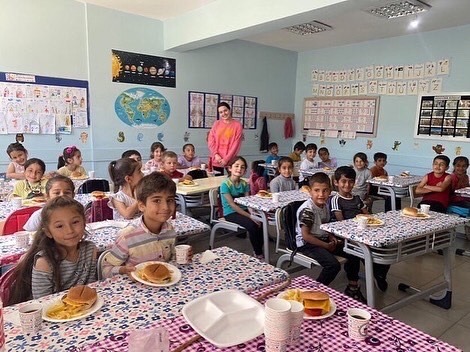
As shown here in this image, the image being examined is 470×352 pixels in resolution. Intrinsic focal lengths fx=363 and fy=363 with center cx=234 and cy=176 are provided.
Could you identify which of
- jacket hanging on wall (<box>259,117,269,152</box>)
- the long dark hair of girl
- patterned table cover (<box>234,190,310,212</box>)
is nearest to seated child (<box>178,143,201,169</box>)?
jacket hanging on wall (<box>259,117,269,152</box>)

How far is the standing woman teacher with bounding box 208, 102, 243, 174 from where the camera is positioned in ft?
17.4

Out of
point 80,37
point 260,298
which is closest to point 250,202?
Answer: point 260,298

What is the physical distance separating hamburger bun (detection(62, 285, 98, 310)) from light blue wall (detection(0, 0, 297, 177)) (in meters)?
4.61

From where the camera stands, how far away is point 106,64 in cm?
581

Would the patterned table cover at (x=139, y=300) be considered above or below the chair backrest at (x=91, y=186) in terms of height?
above

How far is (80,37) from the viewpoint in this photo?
5504 mm

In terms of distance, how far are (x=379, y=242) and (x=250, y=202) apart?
1440 millimetres

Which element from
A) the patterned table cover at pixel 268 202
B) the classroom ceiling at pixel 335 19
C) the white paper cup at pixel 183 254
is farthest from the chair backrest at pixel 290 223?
the classroom ceiling at pixel 335 19

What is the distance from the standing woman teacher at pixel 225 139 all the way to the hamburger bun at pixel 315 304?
401cm

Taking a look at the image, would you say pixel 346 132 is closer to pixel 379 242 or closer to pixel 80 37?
pixel 80 37

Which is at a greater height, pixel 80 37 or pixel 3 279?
pixel 80 37

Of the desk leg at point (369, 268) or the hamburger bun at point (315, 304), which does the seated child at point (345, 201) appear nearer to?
the desk leg at point (369, 268)

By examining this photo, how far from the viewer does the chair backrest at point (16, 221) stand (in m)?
2.47

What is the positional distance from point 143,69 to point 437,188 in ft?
15.8
